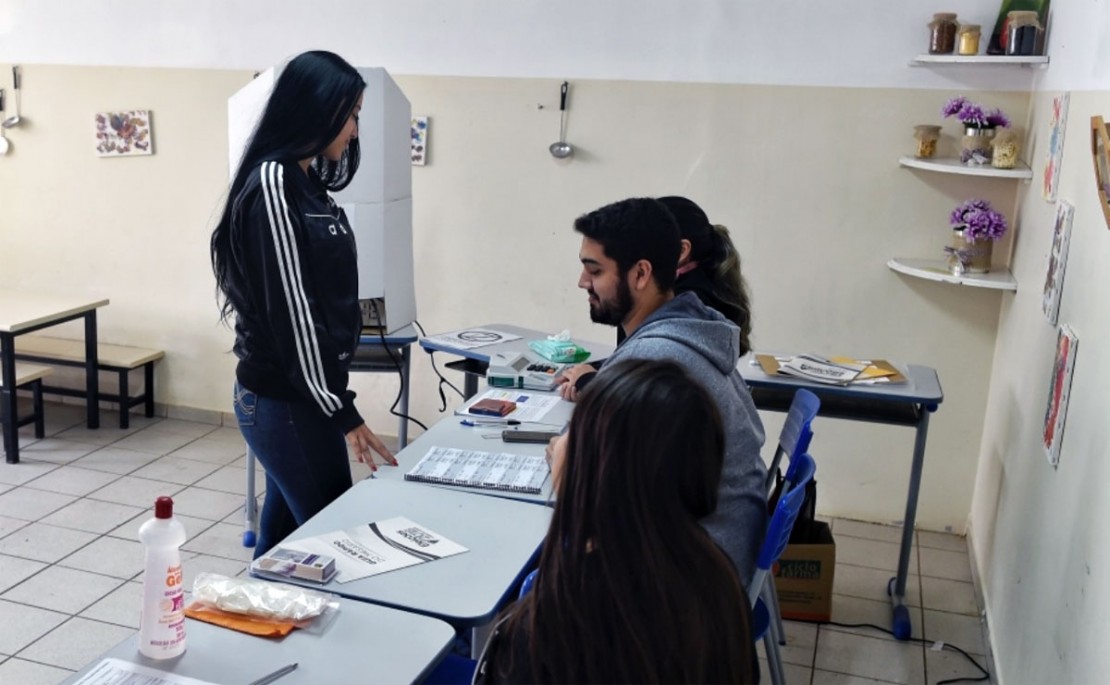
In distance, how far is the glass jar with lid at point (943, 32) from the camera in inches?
144

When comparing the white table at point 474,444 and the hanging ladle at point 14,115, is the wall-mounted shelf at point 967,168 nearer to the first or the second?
the white table at point 474,444

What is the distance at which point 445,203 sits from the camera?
14.6 feet

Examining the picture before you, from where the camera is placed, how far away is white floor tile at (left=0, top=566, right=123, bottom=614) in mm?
3215

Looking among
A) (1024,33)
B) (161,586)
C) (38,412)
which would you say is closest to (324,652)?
(161,586)

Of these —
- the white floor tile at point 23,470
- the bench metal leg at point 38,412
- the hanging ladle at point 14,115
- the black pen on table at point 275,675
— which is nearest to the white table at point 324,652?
the black pen on table at point 275,675

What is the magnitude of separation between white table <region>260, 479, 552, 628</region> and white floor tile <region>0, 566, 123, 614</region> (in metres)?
1.54

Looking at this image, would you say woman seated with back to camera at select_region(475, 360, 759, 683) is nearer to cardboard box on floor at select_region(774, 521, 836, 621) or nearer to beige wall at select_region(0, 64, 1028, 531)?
cardboard box on floor at select_region(774, 521, 836, 621)

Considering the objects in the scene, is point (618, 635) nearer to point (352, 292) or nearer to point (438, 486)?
point (438, 486)

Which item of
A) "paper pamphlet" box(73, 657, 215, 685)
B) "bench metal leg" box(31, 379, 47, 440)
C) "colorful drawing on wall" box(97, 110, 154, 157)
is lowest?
"bench metal leg" box(31, 379, 47, 440)

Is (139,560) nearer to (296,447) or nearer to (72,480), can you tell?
(72,480)

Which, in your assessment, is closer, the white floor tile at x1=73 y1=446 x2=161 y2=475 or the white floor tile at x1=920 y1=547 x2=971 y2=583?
the white floor tile at x1=920 y1=547 x2=971 y2=583

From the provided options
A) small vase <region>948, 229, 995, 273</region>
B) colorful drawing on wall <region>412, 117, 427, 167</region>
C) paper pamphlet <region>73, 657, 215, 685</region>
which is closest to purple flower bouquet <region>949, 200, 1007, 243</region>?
small vase <region>948, 229, 995, 273</region>

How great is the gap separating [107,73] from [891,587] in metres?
3.92

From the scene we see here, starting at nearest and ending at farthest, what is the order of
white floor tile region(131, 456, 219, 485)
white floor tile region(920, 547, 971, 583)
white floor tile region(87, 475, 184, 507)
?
white floor tile region(920, 547, 971, 583) → white floor tile region(87, 475, 184, 507) → white floor tile region(131, 456, 219, 485)
